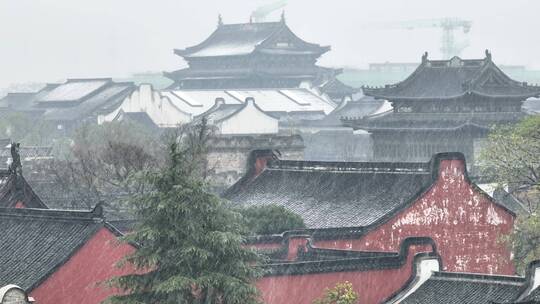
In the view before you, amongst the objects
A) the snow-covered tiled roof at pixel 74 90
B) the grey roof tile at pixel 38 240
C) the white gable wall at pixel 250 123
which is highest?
the snow-covered tiled roof at pixel 74 90

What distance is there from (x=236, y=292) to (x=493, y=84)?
43.7 m

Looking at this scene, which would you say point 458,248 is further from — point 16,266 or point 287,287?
point 16,266

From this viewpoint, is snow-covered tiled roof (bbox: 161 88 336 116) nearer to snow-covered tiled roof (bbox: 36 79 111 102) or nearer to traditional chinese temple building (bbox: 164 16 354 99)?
traditional chinese temple building (bbox: 164 16 354 99)

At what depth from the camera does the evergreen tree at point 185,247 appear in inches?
934

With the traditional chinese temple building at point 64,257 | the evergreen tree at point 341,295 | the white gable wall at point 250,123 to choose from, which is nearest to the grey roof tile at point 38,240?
the traditional chinese temple building at point 64,257

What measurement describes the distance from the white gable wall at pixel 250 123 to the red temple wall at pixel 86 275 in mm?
59023

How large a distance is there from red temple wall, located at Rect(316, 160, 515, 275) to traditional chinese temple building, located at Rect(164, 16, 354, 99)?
7892 cm

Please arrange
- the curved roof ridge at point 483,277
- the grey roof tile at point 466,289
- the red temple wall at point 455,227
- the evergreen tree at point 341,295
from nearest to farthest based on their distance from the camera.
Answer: the grey roof tile at point 466,289 → the curved roof ridge at point 483,277 → the evergreen tree at point 341,295 → the red temple wall at point 455,227

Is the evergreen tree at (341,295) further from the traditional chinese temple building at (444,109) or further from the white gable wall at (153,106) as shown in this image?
the white gable wall at (153,106)

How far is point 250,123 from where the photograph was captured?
91312mm

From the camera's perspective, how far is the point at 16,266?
29828 mm

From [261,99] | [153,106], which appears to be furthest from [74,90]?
[261,99]

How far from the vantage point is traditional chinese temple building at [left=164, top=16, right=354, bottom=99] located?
11944 centimetres

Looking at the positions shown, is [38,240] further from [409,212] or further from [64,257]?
[409,212]
